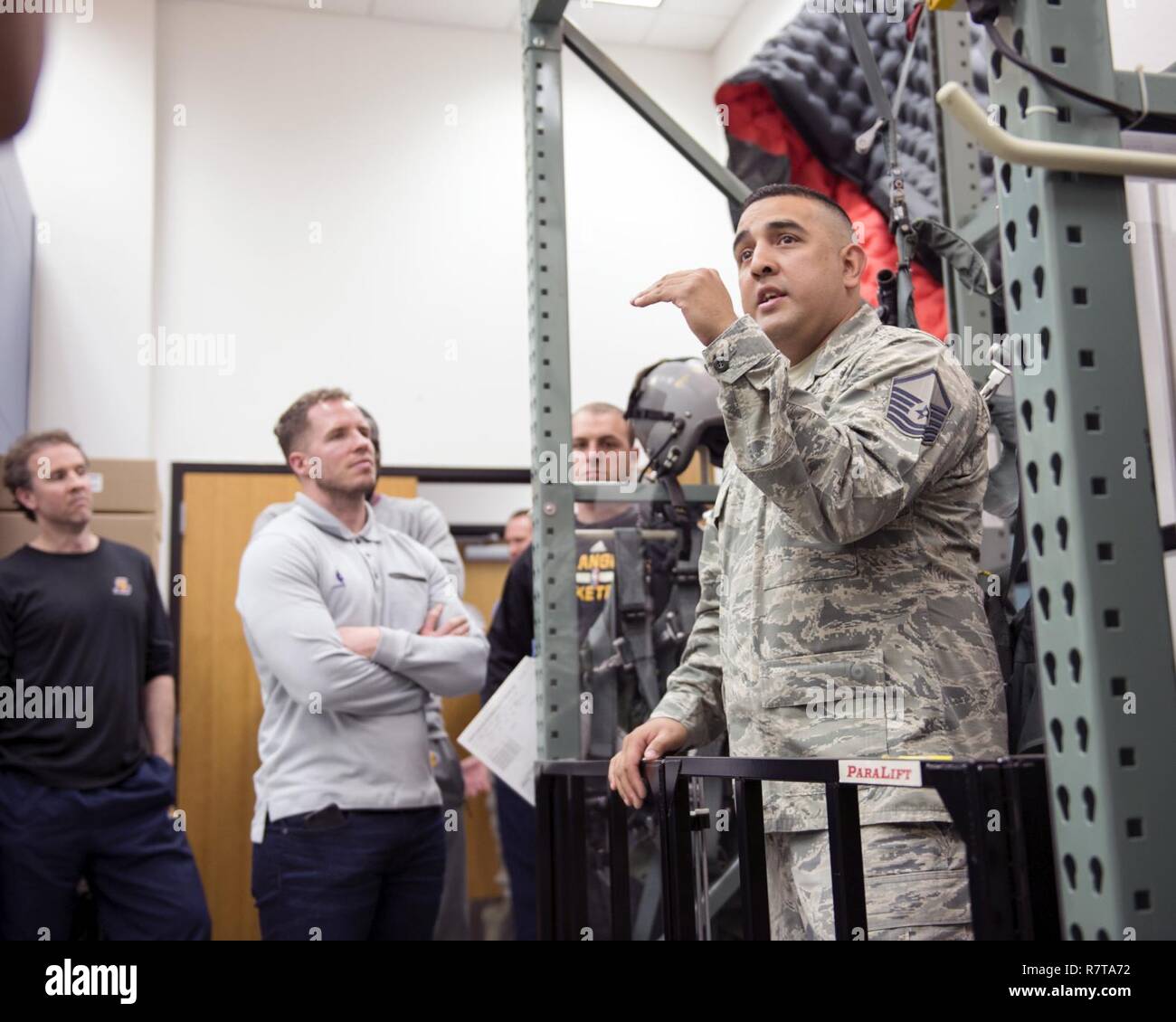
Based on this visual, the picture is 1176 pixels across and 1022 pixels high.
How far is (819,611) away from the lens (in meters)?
1.36

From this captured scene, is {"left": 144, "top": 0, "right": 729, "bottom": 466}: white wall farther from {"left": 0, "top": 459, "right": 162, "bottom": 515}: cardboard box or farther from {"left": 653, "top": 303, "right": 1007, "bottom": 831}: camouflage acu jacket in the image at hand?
{"left": 653, "top": 303, "right": 1007, "bottom": 831}: camouflage acu jacket

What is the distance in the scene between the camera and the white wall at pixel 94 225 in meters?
4.53

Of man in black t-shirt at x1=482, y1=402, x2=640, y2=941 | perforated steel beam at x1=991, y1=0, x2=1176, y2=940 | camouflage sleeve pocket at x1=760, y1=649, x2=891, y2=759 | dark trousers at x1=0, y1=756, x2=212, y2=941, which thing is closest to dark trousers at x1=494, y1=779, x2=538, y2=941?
man in black t-shirt at x1=482, y1=402, x2=640, y2=941

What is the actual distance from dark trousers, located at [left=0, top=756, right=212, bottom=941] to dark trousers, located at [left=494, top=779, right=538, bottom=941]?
0.84m

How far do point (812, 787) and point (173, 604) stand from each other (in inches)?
146

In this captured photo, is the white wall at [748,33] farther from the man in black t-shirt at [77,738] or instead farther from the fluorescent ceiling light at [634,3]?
the man in black t-shirt at [77,738]

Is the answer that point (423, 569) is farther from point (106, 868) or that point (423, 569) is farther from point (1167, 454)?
point (1167, 454)

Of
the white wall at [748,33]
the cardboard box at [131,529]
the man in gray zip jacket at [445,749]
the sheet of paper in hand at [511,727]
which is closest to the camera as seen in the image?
the sheet of paper in hand at [511,727]

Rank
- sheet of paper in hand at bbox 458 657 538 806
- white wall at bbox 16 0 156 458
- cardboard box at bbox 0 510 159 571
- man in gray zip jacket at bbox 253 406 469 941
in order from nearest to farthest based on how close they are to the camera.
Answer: sheet of paper in hand at bbox 458 657 538 806
man in gray zip jacket at bbox 253 406 469 941
cardboard box at bbox 0 510 159 571
white wall at bbox 16 0 156 458

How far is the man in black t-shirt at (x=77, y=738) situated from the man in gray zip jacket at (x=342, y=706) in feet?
2.05

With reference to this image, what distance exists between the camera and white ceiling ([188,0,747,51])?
5156mm

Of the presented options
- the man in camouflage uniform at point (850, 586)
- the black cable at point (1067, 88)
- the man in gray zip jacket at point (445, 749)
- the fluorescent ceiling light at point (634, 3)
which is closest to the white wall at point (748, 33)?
the fluorescent ceiling light at point (634, 3)

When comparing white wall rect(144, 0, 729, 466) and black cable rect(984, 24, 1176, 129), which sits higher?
white wall rect(144, 0, 729, 466)
